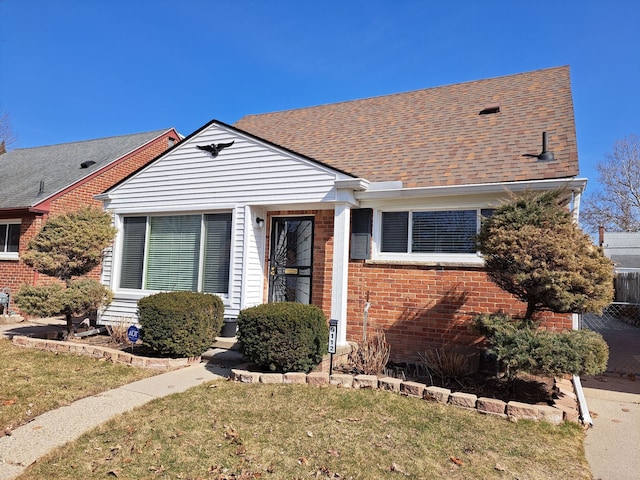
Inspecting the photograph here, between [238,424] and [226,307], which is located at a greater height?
[226,307]

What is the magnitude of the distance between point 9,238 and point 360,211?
12.0 metres

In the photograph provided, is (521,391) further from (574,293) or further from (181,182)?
(181,182)

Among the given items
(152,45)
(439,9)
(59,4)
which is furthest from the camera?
(152,45)

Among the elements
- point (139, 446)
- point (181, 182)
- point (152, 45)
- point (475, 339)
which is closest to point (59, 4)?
point (152, 45)

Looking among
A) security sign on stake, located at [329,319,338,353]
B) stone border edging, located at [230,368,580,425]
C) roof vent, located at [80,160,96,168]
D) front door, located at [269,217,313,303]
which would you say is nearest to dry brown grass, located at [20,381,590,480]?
stone border edging, located at [230,368,580,425]

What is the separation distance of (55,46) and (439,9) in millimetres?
12158

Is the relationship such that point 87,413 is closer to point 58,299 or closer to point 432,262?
point 58,299

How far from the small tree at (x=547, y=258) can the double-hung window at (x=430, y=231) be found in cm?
137

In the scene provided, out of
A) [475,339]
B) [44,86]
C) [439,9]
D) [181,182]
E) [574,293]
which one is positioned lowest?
[475,339]

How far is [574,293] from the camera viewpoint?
4.95 metres

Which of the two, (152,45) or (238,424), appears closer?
A: (238,424)

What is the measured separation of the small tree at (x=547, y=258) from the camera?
488 centimetres

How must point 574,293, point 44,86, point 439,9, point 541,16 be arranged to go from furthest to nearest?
point 44,86, point 439,9, point 541,16, point 574,293

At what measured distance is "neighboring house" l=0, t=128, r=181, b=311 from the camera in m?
12.6
